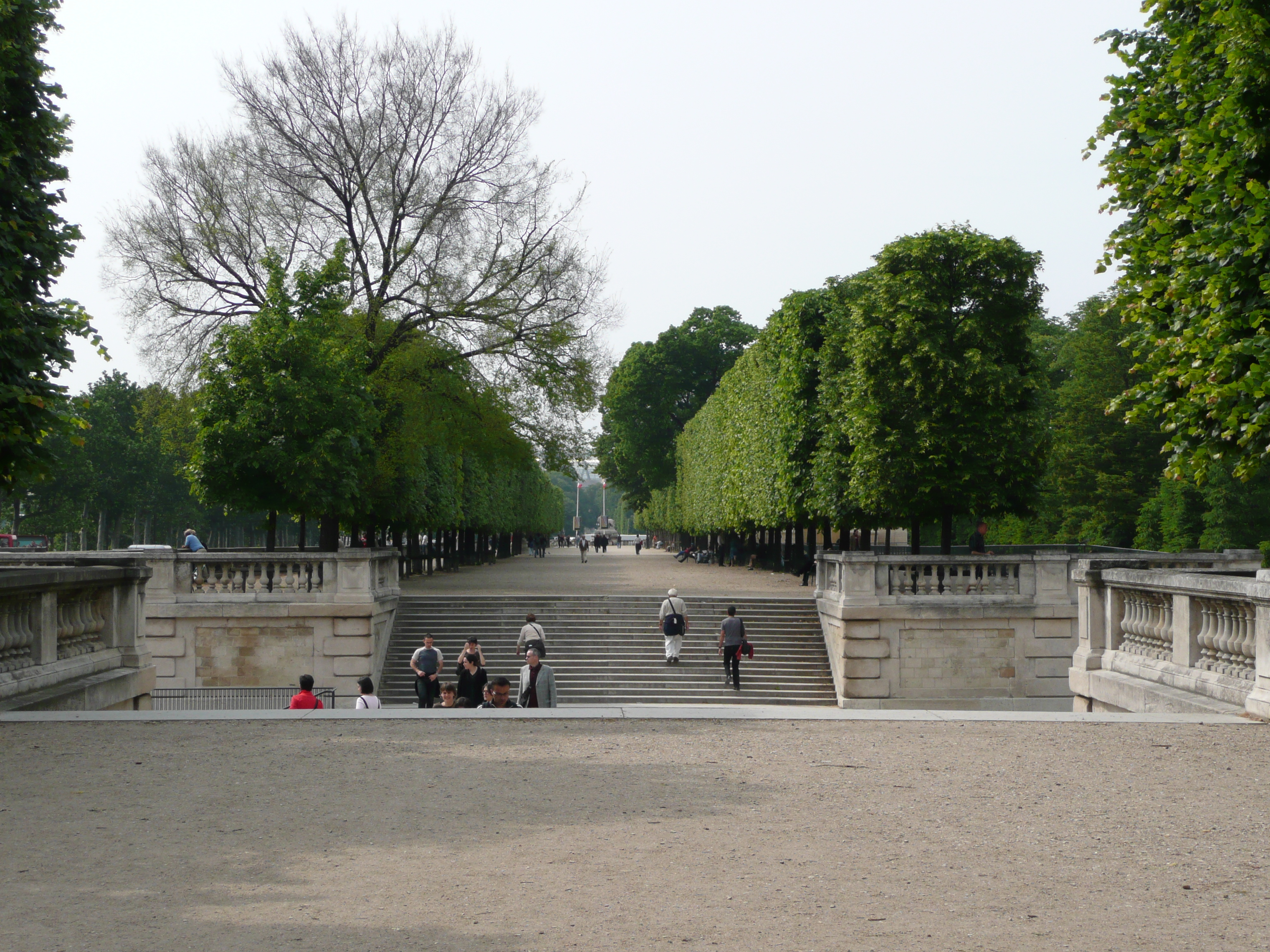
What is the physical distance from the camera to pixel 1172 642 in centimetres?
1145

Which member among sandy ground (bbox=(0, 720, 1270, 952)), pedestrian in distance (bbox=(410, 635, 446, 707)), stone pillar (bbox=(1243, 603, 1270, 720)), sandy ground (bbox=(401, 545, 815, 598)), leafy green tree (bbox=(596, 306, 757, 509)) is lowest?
pedestrian in distance (bbox=(410, 635, 446, 707))

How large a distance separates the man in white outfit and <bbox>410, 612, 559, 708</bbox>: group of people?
478 cm

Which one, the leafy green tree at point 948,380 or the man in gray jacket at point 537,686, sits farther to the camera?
the leafy green tree at point 948,380

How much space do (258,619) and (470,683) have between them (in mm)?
9964

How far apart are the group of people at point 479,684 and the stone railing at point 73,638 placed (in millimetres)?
3837

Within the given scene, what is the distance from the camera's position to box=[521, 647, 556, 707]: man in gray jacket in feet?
47.1

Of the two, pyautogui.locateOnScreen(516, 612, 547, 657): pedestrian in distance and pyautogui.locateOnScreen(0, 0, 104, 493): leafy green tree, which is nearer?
pyautogui.locateOnScreen(0, 0, 104, 493): leafy green tree

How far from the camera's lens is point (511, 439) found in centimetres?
3600

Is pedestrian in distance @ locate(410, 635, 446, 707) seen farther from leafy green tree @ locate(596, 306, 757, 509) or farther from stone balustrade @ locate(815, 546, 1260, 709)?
leafy green tree @ locate(596, 306, 757, 509)

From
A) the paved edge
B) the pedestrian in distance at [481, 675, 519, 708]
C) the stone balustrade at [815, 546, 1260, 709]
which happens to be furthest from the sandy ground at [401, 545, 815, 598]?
the paved edge

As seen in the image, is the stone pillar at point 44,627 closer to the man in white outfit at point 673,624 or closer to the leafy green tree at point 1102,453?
the man in white outfit at point 673,624

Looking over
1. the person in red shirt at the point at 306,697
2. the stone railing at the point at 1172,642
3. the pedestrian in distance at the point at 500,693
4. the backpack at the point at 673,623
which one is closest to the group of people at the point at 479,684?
the pedestrian in distance at the point at 500,693

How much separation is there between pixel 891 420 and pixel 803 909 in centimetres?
2379

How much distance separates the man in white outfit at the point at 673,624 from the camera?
82.4 feet
